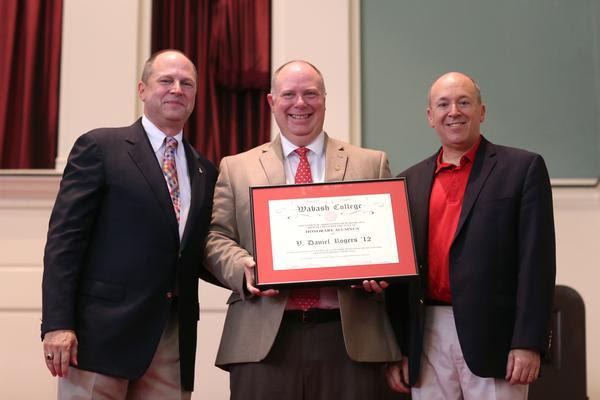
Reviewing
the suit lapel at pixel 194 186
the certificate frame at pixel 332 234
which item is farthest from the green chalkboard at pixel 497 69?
the certificate frame at pixel 332 234

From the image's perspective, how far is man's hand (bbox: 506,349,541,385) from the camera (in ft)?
7.08

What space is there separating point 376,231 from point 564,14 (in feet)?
Result: 8.45

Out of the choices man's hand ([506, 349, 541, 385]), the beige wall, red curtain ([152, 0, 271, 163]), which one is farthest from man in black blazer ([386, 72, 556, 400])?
red curtain ([152, 0, 271, 163])

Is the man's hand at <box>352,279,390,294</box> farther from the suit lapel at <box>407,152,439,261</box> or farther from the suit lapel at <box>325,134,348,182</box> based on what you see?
the suit lapel at <box>325,134,348,182</box>

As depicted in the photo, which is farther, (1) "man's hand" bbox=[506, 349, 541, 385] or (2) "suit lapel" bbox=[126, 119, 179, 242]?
(2) "suit lapel" bbox=[126, 119, 179, 242]

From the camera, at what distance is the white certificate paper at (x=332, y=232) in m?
2.20

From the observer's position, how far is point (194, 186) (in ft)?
7.97

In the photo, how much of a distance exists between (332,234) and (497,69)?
2.30 meters

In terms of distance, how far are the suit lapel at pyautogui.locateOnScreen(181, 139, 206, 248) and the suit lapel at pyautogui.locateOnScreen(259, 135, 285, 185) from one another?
220 millimetres

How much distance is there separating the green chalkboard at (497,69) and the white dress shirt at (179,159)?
1.73m

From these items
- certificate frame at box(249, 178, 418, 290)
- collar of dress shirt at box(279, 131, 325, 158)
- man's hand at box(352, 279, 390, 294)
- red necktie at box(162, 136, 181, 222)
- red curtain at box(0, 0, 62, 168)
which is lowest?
man's hand at box(352, 279, 390, 294)

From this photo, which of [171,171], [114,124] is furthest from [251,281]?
[114,124]

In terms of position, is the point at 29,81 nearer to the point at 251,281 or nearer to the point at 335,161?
the point at 335,161

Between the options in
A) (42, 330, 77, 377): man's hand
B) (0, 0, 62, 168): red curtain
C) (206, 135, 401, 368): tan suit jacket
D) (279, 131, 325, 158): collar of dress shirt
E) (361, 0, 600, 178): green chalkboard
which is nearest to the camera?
(42, 330, 77, 377): man's hand
